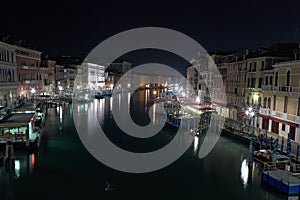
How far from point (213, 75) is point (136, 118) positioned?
10.4 meters

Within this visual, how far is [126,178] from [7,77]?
823 inches

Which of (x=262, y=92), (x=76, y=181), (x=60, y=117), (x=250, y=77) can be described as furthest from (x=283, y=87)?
(x=60, y=117)

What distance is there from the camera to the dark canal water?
10.9 m

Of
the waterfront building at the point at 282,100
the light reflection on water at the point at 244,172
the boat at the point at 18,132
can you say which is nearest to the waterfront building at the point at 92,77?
the boat at the point at 18,132

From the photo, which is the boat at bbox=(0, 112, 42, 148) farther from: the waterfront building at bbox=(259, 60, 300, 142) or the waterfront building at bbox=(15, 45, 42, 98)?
the waterfront building at bbox=(15, 45, 42, 98)

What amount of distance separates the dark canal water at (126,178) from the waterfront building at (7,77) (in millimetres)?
12069

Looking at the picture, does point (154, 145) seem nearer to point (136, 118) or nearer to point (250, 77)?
point (250, 77)

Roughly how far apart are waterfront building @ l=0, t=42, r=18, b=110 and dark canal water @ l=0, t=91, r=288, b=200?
39.6 feet

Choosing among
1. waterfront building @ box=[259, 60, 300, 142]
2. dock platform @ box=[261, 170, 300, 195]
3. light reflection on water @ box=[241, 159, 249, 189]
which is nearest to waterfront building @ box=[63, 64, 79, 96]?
waterfront building @ box=[259, 60, 300, 142]

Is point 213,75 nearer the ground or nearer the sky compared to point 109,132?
nearer the sky

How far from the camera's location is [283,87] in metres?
16.5

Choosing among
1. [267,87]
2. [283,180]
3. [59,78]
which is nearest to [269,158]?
[283,180]

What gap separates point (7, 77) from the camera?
27391 mm

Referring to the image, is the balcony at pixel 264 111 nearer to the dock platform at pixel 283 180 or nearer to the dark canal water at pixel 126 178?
the dark canal water at pixel 126 178
